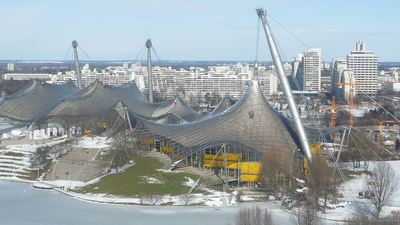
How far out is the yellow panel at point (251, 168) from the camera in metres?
24.6

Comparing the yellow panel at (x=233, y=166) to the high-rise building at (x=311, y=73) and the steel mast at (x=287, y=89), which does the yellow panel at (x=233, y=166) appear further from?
the high-rise building at (x=311, y=73)

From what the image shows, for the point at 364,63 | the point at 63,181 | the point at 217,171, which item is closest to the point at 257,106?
the point at 217,171

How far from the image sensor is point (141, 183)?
2427 centimetres

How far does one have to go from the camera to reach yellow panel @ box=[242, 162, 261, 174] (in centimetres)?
2458

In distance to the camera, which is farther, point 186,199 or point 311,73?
point 311,73

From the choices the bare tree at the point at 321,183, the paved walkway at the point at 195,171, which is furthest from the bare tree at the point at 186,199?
the bare tree at the point at 321,183

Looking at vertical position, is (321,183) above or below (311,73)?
below

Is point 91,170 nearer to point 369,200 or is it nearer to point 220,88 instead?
point 369,200

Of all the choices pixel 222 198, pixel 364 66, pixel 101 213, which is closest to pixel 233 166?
pixel 222 198

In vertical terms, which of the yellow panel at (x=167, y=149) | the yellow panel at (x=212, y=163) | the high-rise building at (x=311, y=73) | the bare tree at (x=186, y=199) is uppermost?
the high-rise building at (x=311, y=73)

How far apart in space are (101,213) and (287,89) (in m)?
10.2

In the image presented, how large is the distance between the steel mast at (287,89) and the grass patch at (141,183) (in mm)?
5451

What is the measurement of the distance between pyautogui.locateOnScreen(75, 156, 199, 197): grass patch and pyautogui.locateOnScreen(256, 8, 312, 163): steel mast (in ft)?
17.9

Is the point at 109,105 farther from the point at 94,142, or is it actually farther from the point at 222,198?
the point at 222,198
